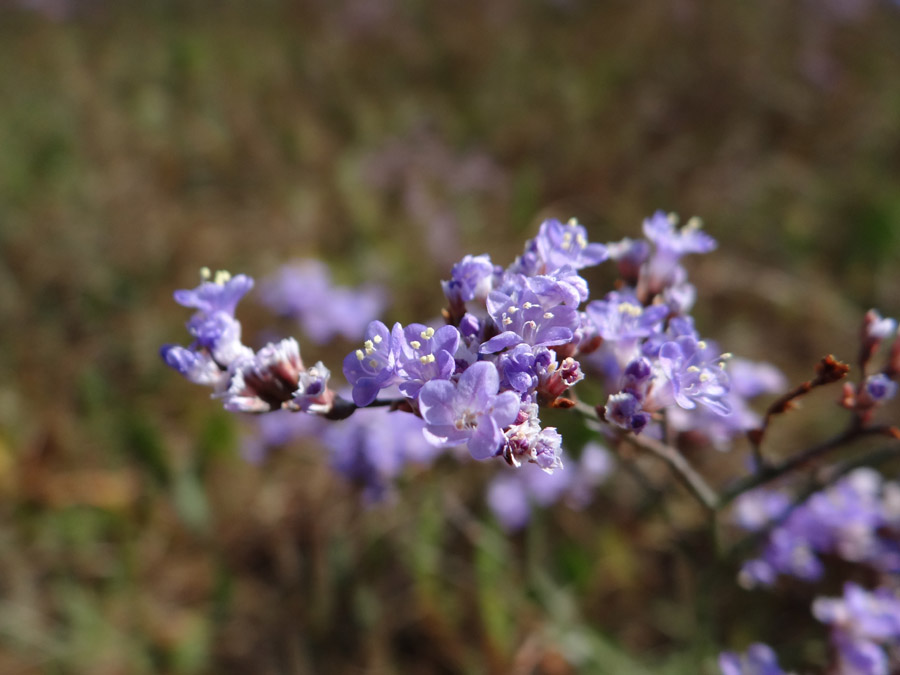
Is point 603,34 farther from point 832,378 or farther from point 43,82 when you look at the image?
point 832,378

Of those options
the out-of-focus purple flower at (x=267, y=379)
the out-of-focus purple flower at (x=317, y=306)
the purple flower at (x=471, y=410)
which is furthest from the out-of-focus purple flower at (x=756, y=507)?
the out-of-focus purple flower at (x=317, y=306)

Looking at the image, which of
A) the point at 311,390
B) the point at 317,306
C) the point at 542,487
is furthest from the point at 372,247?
the point at 311,390

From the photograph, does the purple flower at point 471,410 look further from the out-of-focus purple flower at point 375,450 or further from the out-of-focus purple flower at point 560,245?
the out-of-focus purple flower at point 375,450

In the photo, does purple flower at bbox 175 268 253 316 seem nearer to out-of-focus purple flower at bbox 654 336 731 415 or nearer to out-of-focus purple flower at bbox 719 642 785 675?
out-of-focus purple flower at bbox 654 336 731 415

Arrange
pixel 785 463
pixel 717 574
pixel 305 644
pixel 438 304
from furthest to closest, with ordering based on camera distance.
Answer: pixel 438 304 → pixel 305 644 → pixel 717 574 → pixel 785 463

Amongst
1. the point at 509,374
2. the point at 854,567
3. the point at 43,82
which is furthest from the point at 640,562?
the point at 43,82

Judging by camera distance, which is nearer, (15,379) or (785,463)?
(785,463)

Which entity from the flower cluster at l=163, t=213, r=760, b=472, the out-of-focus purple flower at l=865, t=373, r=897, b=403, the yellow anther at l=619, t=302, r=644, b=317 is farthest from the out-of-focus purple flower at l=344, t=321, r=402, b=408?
the out-of-focus purple flower at l=865, t=373, r=897, b=403
